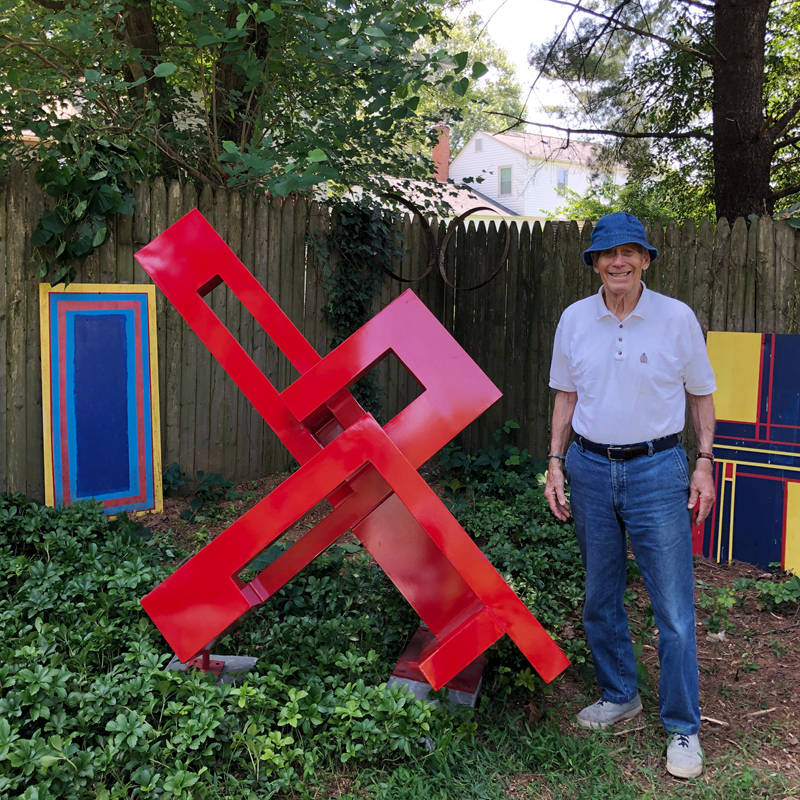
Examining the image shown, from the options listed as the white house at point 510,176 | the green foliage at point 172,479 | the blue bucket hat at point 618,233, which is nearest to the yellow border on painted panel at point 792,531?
the blue bucket hat at point 618,233

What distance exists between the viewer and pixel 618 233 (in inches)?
116

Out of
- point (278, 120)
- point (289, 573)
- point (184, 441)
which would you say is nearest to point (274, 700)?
point (289, 573)

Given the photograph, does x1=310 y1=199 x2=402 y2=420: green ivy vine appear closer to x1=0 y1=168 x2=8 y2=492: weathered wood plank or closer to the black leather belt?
x1=0 y1=168 x2=8 y2=492: weathered wood plank

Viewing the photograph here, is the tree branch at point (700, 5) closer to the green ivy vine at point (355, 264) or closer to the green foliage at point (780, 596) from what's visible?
the green ivy vine at point (355, 264)

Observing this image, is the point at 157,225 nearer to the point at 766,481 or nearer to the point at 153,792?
the point at 153,792

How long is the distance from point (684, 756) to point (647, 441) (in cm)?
123

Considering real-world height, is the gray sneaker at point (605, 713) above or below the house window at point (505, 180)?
below

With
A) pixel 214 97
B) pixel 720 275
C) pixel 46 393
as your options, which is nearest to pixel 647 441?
pixel 720 275

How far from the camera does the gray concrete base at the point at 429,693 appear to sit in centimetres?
321

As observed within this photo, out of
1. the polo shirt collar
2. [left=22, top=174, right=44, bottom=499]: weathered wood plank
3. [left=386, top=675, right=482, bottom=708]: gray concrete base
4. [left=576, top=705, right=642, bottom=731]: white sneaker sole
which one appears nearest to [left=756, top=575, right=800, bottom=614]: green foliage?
[left=576, top=705, right=642, bottom=731]: white sneaker sole

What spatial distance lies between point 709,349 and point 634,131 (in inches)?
178

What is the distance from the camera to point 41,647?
10.4ft

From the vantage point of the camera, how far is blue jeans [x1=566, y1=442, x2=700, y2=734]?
116 inches

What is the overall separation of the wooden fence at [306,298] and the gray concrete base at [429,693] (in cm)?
328
